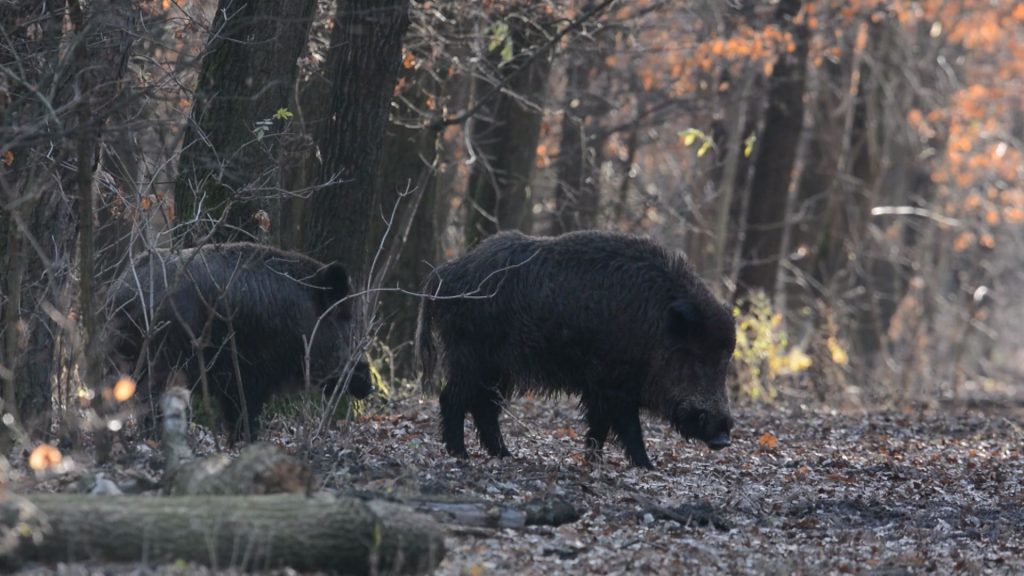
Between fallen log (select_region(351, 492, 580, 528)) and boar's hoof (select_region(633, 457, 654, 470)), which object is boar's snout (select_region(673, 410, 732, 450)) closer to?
boar's hoof (select_region(633, 457, 654, 470))

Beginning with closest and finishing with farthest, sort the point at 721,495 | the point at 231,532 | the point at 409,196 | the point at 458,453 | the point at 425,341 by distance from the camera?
the point at 231,532
the point at 721,495
the point at 458,453
the point at 425,341
the point at 409,196

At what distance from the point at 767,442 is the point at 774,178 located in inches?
385

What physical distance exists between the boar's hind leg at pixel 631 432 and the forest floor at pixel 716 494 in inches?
5.3

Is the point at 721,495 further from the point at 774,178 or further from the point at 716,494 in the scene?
the point at 774,178

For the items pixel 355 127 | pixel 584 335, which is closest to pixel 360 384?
pixel 584 335

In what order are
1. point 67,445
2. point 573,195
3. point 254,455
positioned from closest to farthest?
point 254,455 < point 67,445 < point 573,195

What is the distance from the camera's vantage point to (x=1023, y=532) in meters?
9.41

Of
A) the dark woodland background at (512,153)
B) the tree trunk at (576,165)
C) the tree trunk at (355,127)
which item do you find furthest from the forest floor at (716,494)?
the tree trunk at (576,165)

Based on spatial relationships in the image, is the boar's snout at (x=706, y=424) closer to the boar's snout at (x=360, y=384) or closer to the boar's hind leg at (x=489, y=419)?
the boar's hind leg at (x=489, y=419)

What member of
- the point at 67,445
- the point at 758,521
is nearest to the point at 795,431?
the point at 758,521

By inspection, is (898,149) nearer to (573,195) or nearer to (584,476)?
(573,195)

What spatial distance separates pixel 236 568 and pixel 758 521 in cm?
394

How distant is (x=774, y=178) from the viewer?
2222 centimetres

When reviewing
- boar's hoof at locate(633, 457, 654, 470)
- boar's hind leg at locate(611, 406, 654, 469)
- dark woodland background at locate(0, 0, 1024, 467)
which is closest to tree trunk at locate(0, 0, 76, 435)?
dark woodland background at locate(0, 0, 1024, 467)
